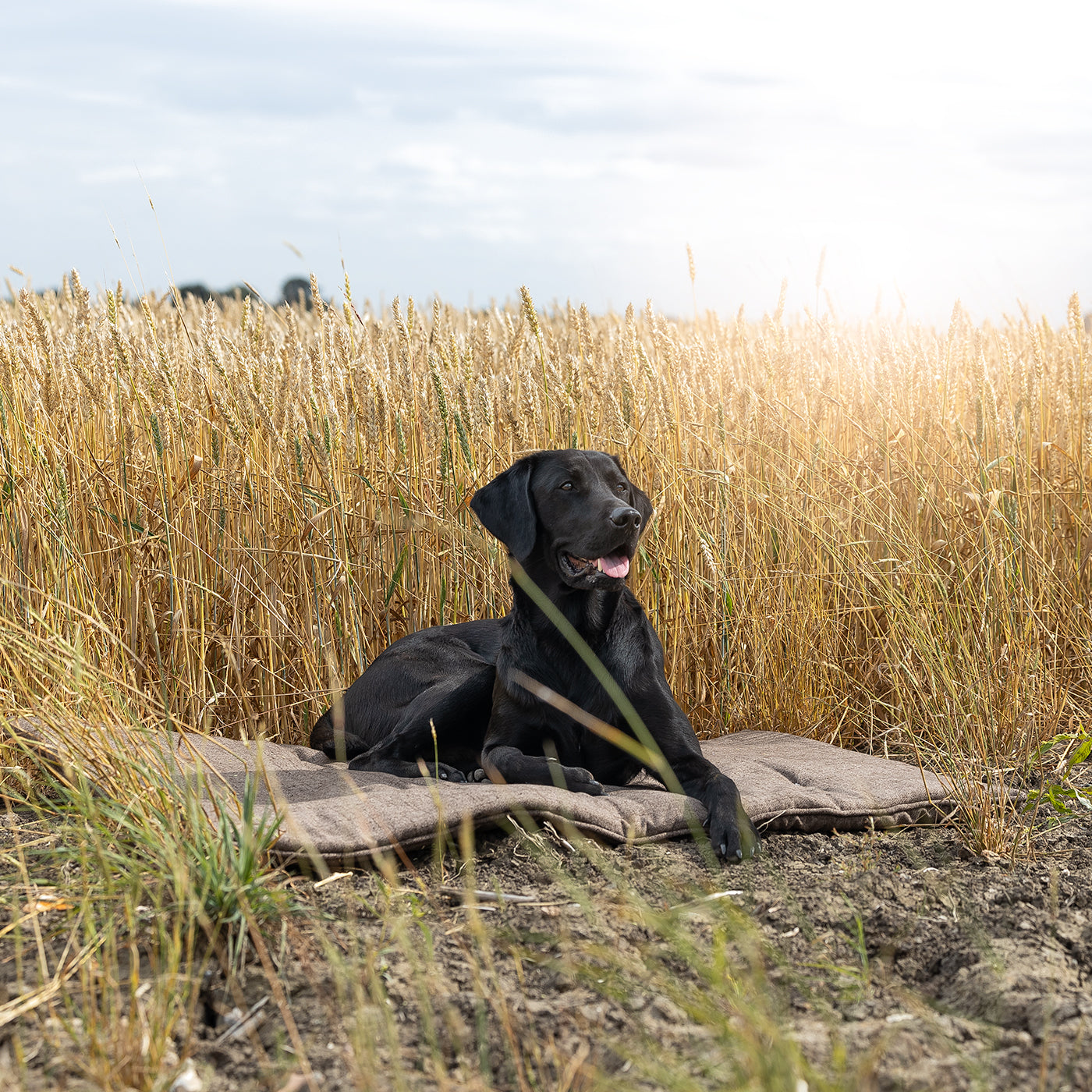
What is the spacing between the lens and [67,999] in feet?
4.99

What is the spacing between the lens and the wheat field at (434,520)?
3.41m

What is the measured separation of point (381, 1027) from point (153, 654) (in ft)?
7.53

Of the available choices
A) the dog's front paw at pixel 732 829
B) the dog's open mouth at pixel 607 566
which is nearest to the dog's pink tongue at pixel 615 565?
the dog's open mouth at pixel 607 566

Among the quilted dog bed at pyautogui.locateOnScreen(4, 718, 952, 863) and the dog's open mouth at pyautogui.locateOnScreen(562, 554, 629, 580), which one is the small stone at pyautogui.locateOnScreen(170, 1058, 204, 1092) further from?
the dog's open mouth at pyautogui.locateOnScreen(562, 554, 629, 580)

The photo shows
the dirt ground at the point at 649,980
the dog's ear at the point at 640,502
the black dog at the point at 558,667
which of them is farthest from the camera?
the dog's ear at the point at 640,502

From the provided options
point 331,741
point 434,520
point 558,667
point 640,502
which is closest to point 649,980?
point 558,667

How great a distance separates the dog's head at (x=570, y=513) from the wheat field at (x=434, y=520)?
1.22 feet

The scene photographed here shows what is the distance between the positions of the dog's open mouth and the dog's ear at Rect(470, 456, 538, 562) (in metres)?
0.17

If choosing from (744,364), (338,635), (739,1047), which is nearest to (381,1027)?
(739,1047)

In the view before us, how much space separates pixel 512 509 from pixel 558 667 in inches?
18.6

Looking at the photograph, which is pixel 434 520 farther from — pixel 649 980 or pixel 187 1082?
pixel 187 1082

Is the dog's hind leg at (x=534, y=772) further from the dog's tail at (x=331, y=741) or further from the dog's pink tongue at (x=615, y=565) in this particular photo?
the dog's tail at (x=331, y=741)

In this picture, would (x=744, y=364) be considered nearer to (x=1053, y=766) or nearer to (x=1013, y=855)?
(x=1053, y=766)

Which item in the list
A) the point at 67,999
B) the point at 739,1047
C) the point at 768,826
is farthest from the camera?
the point at 768,826
